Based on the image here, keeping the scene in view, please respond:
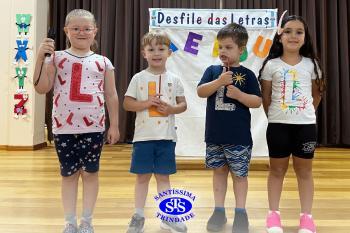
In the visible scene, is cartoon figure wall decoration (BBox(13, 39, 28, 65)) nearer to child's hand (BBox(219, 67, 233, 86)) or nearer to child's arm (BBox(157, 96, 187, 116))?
child's arm (BBox(157, 96, 187, 116))

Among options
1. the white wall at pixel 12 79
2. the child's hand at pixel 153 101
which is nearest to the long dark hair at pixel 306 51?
the child's hand at pixel 153 101

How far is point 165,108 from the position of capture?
1.63m

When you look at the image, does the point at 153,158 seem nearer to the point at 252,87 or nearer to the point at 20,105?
the point at 252,87

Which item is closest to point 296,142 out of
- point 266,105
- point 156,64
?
point 266,105

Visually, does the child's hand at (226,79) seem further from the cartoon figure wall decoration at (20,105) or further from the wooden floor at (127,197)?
the cartoon figure wall decoration at (20,105)

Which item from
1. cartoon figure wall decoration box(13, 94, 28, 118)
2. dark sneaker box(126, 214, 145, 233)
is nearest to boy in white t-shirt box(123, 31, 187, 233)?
dark sneaker box(126, 214, 145, 233)

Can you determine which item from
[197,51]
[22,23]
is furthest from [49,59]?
[22,23]

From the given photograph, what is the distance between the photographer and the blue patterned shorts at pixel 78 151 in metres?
1.50

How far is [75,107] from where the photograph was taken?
1.49 meters

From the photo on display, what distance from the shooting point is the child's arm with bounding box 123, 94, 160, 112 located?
5.32 feet

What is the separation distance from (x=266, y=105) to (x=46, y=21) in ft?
12.1

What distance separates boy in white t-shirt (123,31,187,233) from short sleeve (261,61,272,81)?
40 centimetres

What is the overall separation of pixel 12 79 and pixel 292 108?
359cm

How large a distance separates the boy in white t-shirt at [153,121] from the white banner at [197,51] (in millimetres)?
1534
